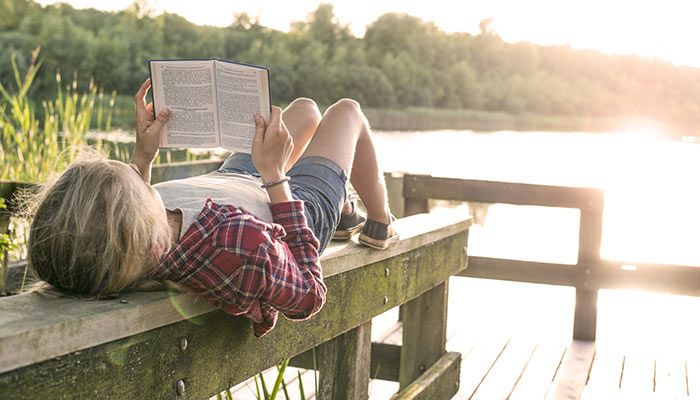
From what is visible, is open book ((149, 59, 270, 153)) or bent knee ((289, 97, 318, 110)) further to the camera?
bent knee ((289, 97, 318, 110))

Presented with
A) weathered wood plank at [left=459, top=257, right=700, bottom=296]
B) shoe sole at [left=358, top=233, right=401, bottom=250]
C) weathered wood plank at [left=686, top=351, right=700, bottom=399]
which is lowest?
weathered wood plank at [left=686, top=351, right=700, bottom=399]

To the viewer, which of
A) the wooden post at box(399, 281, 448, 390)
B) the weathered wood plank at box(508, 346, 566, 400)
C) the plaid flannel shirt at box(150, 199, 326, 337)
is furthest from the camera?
the weathered wood plank at box(508, 346, 566, 400)

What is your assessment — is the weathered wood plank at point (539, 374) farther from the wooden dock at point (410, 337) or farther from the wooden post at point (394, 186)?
the wooden post at point (394, 186)

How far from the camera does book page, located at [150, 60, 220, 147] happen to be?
2057 mm

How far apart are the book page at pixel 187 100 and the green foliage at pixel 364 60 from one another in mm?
32848

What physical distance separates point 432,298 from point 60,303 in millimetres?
1991

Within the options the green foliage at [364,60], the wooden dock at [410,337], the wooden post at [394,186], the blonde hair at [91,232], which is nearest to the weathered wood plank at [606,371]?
the wooden dock at [410,337]

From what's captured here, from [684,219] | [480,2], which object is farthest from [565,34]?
[684,219]

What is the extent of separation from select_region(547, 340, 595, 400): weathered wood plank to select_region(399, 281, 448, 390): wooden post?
1.67 ft

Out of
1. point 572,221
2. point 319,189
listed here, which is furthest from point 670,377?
point 572,221

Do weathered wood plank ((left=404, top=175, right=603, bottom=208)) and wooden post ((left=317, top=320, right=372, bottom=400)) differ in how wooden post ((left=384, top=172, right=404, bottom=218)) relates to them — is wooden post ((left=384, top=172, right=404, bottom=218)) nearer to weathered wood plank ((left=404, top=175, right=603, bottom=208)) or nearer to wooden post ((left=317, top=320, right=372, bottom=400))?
weathered wood plank ((left=404, top=175, right=603, bottom=208))

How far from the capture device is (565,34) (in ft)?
129

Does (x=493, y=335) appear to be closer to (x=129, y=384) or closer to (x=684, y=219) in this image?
(x=129, y=384)

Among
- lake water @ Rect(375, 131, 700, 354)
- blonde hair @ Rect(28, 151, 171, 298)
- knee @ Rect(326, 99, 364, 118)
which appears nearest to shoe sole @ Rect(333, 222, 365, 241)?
knee @ Rect(326, 99, 364, 118)
